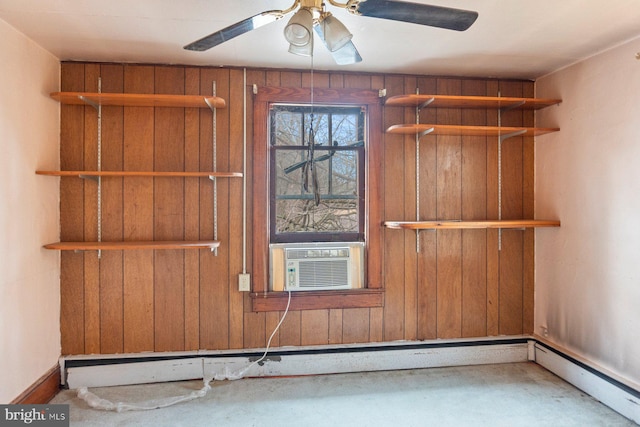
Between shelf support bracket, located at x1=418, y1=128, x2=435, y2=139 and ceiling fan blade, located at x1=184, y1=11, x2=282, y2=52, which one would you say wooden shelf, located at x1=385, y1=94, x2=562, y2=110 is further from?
ceiling fan blade, located at x1=184, y1=11, x2=282, y2=52

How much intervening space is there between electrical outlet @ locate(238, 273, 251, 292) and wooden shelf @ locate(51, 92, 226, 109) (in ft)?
3.65

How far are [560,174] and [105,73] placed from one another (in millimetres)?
3067

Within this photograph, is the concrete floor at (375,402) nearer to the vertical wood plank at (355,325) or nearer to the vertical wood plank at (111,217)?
the vertical wood plank at (355,325)

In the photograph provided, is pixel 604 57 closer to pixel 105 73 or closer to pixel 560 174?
pixel 560 174

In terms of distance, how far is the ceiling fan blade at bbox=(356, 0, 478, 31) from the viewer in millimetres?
1193

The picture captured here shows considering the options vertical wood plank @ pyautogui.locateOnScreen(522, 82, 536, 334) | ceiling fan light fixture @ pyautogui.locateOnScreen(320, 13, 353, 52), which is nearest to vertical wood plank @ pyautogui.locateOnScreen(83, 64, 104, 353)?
ceiling fan light fixture @ pyautogui.locateOnScreen(320, 13, 353, 52)

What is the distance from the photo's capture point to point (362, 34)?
74.2 inches

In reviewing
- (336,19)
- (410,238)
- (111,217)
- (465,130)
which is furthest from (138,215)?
(465,130)

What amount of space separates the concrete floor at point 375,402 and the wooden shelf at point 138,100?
1.77 m

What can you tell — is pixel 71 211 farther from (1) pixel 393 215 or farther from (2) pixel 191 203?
(1) pixel 393 215

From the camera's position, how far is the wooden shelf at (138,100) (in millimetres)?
2028

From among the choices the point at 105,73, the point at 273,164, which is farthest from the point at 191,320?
the point at 105,73

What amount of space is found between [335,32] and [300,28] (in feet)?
0.52

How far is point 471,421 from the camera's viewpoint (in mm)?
1872
